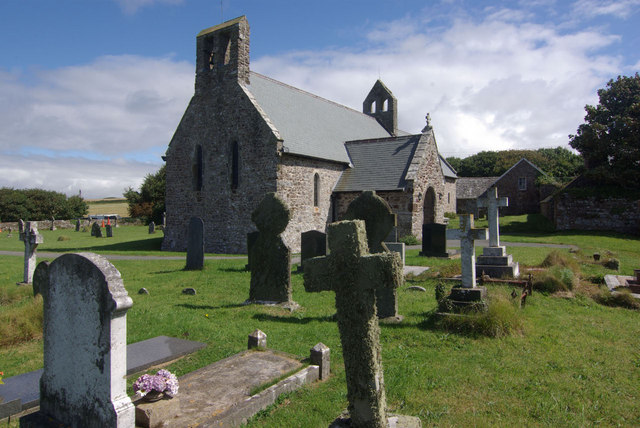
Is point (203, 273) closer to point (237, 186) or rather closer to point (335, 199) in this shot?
point (237, 186)

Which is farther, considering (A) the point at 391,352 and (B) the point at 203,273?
(B) the point at 203,273

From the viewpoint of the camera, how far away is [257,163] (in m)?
18.6

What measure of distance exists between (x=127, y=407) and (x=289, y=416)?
1.61 m

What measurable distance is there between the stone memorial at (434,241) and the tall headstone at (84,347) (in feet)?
44.3

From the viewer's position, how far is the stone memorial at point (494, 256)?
11.0 m

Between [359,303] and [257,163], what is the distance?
1581cm

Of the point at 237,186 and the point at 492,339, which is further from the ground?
the point at 237,186

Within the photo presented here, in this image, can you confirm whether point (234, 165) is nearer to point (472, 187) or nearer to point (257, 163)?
point (257, 163)

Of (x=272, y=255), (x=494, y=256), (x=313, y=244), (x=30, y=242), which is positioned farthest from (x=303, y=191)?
(x=30, y=242)

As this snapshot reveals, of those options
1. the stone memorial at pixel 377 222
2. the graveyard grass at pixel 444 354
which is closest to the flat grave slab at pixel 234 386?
the graveyard grass at pixel 444 354

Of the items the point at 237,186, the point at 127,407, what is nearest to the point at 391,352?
the point at 127,407

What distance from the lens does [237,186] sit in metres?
19.5

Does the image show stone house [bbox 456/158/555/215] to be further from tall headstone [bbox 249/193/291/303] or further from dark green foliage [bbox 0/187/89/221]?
dark green foliage [bbox 0/187/89/221]

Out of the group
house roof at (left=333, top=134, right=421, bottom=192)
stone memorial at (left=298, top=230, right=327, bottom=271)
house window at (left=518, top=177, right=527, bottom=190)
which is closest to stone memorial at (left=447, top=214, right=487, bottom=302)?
stone memorial at (left=298, top=230, right=327, bottom=271)
